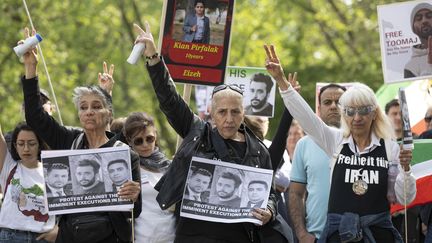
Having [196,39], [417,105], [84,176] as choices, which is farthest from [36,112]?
[417,105]

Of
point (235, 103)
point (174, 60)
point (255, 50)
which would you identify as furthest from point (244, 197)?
point (255, 50)

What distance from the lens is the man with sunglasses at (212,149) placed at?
25.0 ft

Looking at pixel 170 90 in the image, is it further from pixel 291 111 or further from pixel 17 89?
pixel 17 89

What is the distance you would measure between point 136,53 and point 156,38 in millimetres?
20233

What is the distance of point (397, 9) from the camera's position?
10.3m

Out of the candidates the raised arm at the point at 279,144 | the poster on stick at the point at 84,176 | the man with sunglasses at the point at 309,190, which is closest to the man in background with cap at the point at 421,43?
the man with sunglasses at the point at 309,190

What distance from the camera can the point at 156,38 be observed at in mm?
27797

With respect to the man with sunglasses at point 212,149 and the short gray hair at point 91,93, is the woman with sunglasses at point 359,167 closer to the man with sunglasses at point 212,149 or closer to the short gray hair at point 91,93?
the man with sunglasses at point 212,149

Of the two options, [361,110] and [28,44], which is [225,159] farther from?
[28,44]

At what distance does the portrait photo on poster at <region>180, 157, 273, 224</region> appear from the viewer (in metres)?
7.63

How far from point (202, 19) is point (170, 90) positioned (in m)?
1.76

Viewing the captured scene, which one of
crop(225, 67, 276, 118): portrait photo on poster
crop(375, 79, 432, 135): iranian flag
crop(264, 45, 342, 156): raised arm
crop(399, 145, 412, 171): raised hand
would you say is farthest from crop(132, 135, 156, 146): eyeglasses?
crop(375, 79, 432, 135): iranian flag

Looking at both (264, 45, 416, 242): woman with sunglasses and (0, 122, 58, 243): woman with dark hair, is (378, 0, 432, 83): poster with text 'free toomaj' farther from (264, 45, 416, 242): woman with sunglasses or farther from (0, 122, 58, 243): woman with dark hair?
(0, 122, 58, 243): woman with dark hair

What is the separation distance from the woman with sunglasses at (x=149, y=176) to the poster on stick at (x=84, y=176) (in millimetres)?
571
